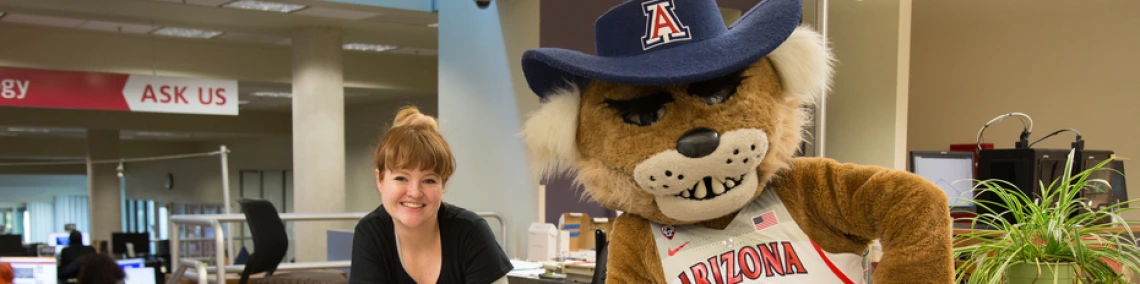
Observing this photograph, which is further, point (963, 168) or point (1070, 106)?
point (1070, 106)

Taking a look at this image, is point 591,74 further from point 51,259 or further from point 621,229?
point 51,259

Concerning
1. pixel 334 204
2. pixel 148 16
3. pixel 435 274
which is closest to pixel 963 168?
pixel 435 274

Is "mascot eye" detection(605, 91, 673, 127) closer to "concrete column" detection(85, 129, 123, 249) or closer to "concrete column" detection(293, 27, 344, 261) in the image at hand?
"concrete column" detection(293, 27, 344, 261)

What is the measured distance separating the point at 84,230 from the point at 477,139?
2557 cm

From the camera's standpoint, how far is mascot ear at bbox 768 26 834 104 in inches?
58.3

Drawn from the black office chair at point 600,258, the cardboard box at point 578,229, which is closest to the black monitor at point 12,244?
the cardboard box at point 578,229

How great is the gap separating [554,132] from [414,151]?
34cm

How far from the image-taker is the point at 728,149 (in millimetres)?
1400

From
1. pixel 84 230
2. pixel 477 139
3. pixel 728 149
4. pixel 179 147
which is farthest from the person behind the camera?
pixel 84 230

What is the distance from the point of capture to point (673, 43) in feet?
Answer: 4.81

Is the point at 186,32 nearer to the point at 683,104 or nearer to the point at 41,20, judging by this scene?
the point at 41,20

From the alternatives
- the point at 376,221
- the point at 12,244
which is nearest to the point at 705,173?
the point at 376,221

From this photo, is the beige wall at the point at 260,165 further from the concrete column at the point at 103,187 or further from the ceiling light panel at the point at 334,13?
the concrete column at the point at 103,187

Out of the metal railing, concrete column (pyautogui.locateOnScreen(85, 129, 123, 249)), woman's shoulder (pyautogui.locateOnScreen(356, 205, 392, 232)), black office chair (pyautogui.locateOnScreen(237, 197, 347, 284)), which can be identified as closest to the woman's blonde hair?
woman's shoulder (pyautogui.locateOnScreen(356, 205, 392, 232))
